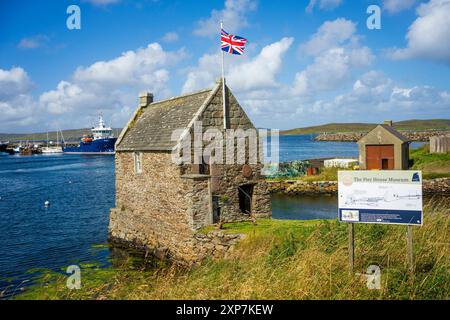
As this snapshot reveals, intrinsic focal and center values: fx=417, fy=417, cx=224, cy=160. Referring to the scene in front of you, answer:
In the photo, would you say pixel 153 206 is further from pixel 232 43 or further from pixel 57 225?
pixel 57 225

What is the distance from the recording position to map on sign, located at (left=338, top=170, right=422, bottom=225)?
7.98 metres

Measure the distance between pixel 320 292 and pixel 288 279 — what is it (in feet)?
2.09

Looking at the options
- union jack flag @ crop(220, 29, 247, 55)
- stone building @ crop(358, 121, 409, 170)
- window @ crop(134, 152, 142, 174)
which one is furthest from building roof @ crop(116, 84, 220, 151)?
stone building @ crop(358, 121, 409, 170)

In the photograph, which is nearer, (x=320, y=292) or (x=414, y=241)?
(x=320, y=292)

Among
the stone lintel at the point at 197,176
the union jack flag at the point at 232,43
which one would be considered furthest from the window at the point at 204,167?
the union jack flag at the point at 232,43

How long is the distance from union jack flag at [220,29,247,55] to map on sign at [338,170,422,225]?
895 centimetres

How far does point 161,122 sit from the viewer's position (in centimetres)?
1889

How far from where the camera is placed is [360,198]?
8344mm

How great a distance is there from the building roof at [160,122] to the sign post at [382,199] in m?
8.82

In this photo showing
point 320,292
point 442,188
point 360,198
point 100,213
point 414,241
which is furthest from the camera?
point 442,188

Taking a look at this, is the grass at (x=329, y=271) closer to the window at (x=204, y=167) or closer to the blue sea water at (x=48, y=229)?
the window at (x=204, y=167)
